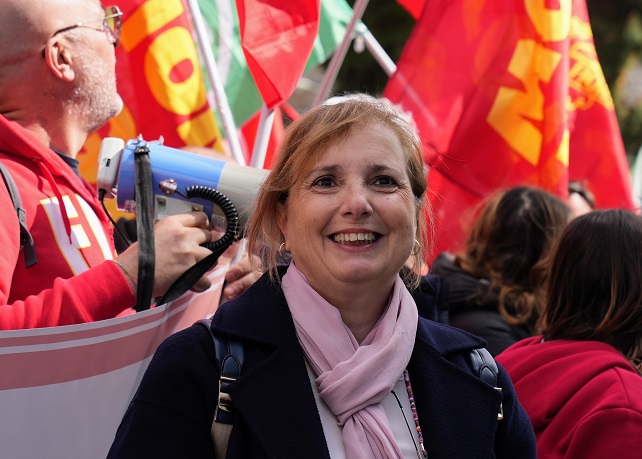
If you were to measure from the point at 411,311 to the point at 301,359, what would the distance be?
276 millimetres

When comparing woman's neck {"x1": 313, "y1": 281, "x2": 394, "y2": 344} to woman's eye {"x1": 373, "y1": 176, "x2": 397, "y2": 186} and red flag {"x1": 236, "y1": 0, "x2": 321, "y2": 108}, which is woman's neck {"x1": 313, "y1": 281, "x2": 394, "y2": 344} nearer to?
woman's eye {"x1": 373, "y1": 176, "x2": 397, "y2": 186}

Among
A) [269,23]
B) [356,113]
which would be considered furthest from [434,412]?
[269,23]

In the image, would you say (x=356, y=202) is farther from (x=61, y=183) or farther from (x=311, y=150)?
(x=61, y=183)

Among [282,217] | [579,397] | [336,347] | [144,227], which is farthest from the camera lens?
[144,227]

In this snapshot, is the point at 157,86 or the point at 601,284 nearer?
the point at 601,284

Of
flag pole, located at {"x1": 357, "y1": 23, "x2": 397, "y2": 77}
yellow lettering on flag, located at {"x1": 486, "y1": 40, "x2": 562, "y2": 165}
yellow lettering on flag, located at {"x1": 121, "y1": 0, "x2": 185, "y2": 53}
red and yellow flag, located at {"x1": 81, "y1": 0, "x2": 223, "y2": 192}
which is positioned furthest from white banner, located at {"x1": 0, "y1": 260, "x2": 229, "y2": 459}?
flag pole, located at {"x1": 357, "y1": 23, "x2": 397, "y2": 77}

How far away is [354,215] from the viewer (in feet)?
6.02

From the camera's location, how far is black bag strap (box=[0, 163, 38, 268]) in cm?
235

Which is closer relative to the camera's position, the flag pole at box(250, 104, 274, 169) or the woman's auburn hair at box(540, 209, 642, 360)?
the woman's auburn hair at box(540, 209, 642, 360)

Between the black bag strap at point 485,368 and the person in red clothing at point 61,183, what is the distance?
0.83 meters

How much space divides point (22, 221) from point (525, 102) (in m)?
2.83

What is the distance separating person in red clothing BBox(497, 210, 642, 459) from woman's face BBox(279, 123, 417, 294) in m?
0.72

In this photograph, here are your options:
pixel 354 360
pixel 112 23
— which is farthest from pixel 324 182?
pixel 112 23

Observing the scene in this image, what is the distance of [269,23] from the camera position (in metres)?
3.68
